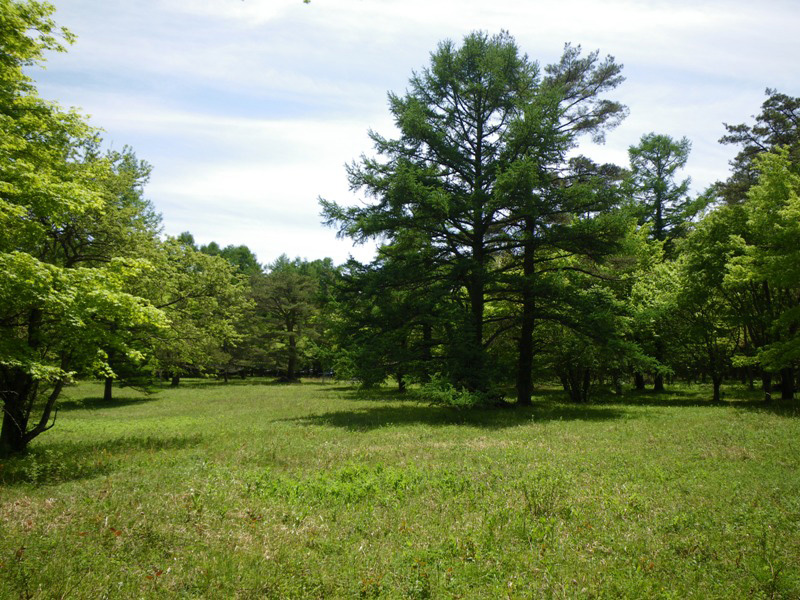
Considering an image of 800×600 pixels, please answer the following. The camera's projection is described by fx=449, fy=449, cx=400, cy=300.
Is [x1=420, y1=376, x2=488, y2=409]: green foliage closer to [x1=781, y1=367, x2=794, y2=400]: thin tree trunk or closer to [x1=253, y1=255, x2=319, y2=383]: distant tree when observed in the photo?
[x1=781, y1=367, x2=794, y2=400]: thin tree trunk

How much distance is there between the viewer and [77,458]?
12.0 meters

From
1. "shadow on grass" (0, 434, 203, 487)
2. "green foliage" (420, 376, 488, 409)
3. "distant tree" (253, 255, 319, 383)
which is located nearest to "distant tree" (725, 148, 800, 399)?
"green foliage" (420, 376, 488, 409)

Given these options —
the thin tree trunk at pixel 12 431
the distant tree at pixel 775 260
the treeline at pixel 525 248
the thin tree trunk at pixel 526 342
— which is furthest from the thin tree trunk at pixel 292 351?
the distant tree at pixel 775 260

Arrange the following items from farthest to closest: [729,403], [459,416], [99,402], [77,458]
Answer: [99,402]
[729,403]
[459,416]
[77,458]

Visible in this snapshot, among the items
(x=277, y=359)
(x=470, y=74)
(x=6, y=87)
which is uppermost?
Result: (x=470, y=74)

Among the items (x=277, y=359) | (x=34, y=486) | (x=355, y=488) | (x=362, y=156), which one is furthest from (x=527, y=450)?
(x=277, y=359)

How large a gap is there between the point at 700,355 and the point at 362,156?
22035 mm

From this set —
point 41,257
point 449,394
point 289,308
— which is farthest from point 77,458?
point 289,308

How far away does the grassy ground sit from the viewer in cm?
538

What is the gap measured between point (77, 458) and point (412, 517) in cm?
992

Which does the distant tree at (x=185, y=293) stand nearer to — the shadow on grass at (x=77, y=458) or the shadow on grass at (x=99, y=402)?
the shadow on grass at (x=77, y=458)

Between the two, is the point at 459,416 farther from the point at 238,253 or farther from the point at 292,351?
the point at 238,253

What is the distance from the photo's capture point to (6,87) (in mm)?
11141

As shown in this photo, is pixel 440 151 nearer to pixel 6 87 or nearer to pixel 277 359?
pixel 6 87
